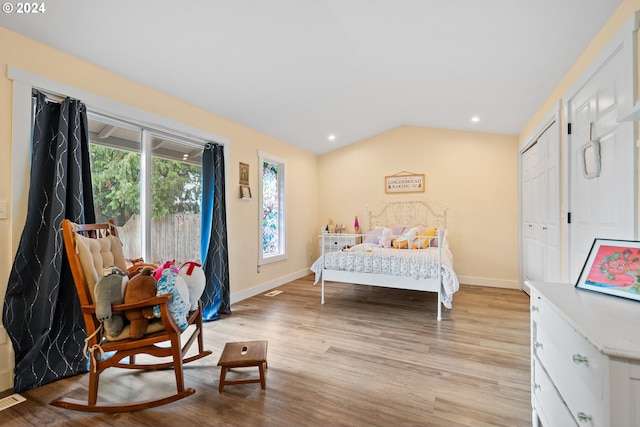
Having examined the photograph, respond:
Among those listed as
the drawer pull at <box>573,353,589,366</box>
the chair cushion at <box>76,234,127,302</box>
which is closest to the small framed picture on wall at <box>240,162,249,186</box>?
the chair cushion at <box>76,234,127,302</box>

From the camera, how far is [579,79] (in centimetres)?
221

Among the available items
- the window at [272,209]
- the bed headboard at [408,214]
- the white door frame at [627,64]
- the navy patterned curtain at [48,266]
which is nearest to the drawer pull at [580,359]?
the white door frame at [627,64]

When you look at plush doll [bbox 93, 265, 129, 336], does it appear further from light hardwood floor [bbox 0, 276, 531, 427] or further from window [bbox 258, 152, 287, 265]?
window [bbox 258, 152, 287, 265]

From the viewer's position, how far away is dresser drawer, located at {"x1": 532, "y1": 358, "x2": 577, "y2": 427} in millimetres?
1102

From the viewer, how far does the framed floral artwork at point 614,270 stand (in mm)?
1204

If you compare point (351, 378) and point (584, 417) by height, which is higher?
point (584, 417)

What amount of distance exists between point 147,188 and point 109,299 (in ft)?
4.86

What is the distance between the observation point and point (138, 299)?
5.55ft

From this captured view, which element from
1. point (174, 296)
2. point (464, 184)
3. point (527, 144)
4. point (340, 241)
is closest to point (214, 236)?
point (174, 296)

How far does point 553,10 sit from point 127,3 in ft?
8.81

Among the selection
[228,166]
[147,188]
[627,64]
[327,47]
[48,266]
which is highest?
[327,47]

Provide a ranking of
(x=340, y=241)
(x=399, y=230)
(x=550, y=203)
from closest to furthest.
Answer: (x=550, y=203)
(x=399, y=230)
(x=340, y=241)

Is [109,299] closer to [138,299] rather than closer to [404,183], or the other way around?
[138,299]

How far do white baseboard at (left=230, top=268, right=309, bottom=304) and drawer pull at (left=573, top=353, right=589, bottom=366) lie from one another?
135 inches
